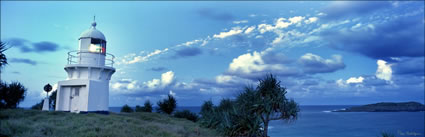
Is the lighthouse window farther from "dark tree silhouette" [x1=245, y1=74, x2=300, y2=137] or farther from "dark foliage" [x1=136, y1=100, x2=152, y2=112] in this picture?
"dark foliage" [x1=136, y1=100, x2=152, y2=112]

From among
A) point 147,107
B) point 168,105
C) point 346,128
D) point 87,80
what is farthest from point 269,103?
point 346,128

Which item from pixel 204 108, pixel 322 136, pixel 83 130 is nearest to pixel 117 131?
pixel 83 130

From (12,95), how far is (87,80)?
39.9 ft

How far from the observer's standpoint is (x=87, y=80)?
1836 cm

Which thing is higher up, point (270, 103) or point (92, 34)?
point (92, 34)

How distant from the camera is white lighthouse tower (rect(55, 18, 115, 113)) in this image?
18547 millimetres

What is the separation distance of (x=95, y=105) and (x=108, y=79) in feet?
7.86

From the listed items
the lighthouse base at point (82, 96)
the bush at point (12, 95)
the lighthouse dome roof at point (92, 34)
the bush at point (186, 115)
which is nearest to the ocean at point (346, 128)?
the bush at point (186, 115)

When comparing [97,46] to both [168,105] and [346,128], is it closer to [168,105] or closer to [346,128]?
[168,105]

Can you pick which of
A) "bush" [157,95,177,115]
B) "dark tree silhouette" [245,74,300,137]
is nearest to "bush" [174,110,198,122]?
"bush" [157,95,177,115]

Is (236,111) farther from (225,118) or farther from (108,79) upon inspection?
(108,79)

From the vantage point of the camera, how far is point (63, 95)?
64.3 feet

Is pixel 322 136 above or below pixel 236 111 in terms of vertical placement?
below

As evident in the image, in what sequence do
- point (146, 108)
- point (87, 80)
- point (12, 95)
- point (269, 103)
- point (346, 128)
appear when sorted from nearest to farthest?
point (269, 103) < point (87, 80) < point (12, 95) < point (146, 108) < point (346, 128)
